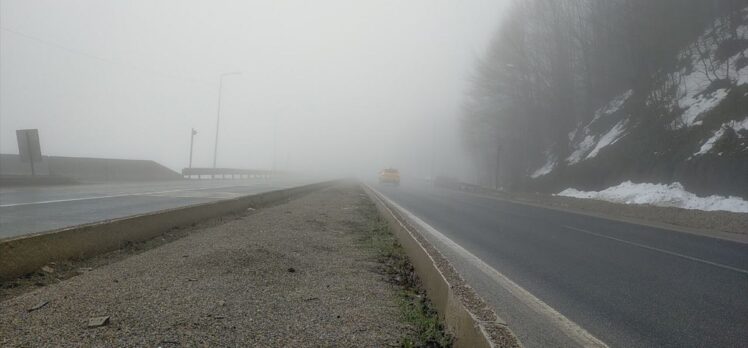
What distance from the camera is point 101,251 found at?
6672mm

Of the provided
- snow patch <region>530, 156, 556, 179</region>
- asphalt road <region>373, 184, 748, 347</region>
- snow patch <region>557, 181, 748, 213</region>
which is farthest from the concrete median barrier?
snow patch <region>530, 156, 556, 179</region>

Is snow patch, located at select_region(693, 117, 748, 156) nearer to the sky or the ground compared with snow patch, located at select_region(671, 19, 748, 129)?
nearer to the ground

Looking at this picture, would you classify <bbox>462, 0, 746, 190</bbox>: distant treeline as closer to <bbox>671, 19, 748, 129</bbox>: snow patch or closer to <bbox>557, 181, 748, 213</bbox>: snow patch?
<bbox>671, 19, 748, 129</bbox>: snow patch

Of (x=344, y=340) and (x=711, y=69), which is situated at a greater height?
(x=711, y=69)

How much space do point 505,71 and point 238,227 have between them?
137ft

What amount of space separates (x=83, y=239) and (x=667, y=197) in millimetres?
22380

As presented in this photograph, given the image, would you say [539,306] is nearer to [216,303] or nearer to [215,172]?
[216,303]

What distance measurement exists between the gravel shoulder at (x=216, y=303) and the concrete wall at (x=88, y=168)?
Answer: 24.2 m

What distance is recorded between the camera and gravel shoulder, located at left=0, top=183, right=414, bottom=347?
137 inches

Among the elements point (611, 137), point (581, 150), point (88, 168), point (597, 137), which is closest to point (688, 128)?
point (611, 137)

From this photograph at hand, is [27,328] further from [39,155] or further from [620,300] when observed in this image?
[39,155]

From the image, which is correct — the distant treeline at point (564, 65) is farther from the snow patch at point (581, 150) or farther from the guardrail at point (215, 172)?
the guardrail at point (215, 172)

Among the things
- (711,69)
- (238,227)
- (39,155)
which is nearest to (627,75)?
(711,69)

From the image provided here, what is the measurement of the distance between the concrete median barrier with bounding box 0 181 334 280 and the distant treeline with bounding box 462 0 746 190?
27.5 meters
